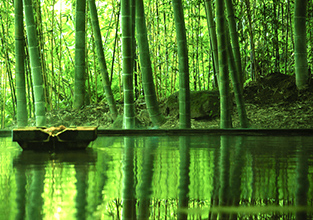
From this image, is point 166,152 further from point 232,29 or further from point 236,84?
point 232,29

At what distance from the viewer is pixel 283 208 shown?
159cm

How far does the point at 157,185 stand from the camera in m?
2.07

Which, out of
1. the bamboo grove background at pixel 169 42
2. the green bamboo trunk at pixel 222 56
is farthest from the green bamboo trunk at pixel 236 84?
the bamboo grove background at pixel 169 42

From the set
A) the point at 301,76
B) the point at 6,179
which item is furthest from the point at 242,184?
the point at 301,76

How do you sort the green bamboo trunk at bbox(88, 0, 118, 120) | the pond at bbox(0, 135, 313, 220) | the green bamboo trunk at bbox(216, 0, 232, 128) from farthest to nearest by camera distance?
the green bamboo trunk at bbox(88, 0, 118, 120)
the green bamboo trunk at bbox(216, 0, 232, 128)
the pond at bbox(0, 135, 313, 220)

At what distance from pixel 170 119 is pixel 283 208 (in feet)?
18.8

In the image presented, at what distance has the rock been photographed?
7.35 meters

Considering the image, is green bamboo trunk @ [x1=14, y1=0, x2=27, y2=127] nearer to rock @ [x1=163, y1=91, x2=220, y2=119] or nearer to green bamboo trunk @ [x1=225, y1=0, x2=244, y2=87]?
rock @ [x1=163, y1=91, x2=220, y2=119]

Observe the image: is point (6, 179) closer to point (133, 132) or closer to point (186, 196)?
point (186, 196)

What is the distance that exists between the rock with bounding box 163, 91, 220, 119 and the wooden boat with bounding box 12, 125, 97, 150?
3879 mm

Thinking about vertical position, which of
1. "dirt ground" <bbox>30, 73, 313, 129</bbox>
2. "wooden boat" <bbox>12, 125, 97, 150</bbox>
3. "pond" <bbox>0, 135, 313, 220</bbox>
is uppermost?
"dirt ground" <bbox>30, 73, 313, 129</bbox>

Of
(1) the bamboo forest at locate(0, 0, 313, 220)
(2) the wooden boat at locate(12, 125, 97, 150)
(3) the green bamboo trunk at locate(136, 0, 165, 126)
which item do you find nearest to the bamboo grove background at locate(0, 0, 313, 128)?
(1) the bamboo forest at locate(0, 0, 313, 220)

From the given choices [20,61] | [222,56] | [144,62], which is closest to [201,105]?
[144,62]

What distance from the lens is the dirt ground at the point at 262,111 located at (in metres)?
6.78
